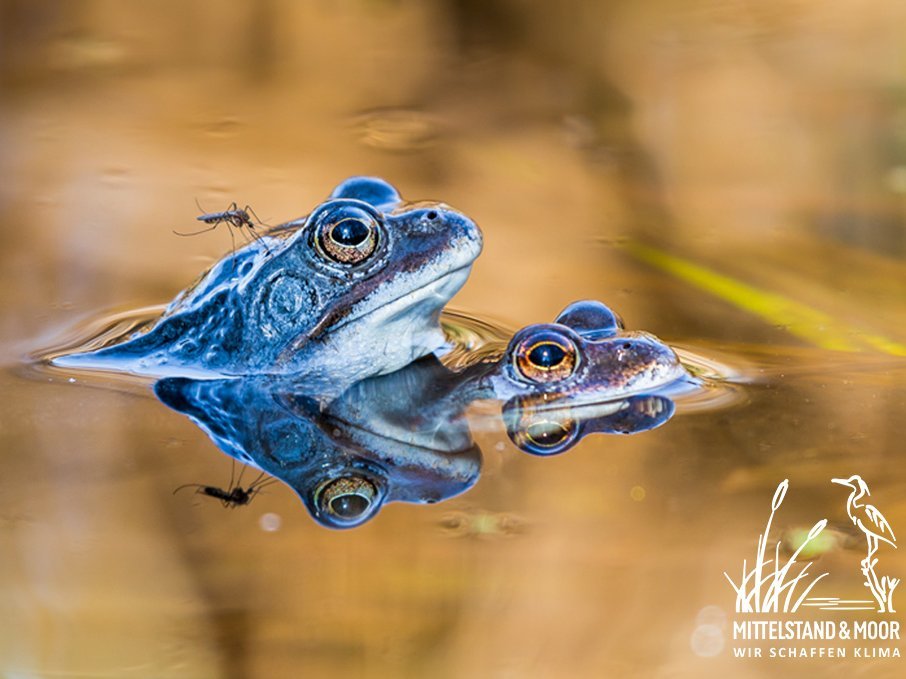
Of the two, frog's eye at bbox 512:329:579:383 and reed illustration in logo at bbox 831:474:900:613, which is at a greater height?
frog's eye at bbox 512:329:579:383

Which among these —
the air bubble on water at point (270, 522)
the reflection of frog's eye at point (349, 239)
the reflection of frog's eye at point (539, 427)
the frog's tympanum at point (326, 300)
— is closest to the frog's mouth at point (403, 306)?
the frog's tympanum at point (326, 300)

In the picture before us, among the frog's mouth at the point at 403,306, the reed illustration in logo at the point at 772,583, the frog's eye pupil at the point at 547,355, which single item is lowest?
the reed illustration in logo at the point at 772,583

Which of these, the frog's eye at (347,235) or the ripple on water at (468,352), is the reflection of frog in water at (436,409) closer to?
the ripple on water at (468,352)

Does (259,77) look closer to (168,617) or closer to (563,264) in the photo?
(563,264)

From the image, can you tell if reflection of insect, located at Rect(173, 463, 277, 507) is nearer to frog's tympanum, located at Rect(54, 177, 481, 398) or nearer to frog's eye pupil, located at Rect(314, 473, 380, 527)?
frog's eye pupil, located at Rect(314, 473, 380, 527)

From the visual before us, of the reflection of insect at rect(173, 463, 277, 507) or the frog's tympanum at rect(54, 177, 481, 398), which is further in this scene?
the frog's tympanum at rect(54, 177, 481, 398)

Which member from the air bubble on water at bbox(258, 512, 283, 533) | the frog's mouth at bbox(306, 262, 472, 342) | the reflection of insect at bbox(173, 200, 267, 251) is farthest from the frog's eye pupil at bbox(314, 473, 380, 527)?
the reflection of insect at bbox(173, 200, 267, 251)

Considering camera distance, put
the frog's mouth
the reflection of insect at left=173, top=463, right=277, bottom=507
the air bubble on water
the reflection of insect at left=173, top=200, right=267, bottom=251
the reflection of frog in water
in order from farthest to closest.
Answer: the reflection of insect at left=173, top=200, right=267, bottom=251, the frog's mouth, the reflection of frog in water, the reflection of insect at left=173, top=463, right=277, bottom=507, the air bubble on water

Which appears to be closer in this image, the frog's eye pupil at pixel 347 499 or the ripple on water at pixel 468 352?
the frog's eye pupil at pixel 347 499

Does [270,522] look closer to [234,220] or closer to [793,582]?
[793,582]
